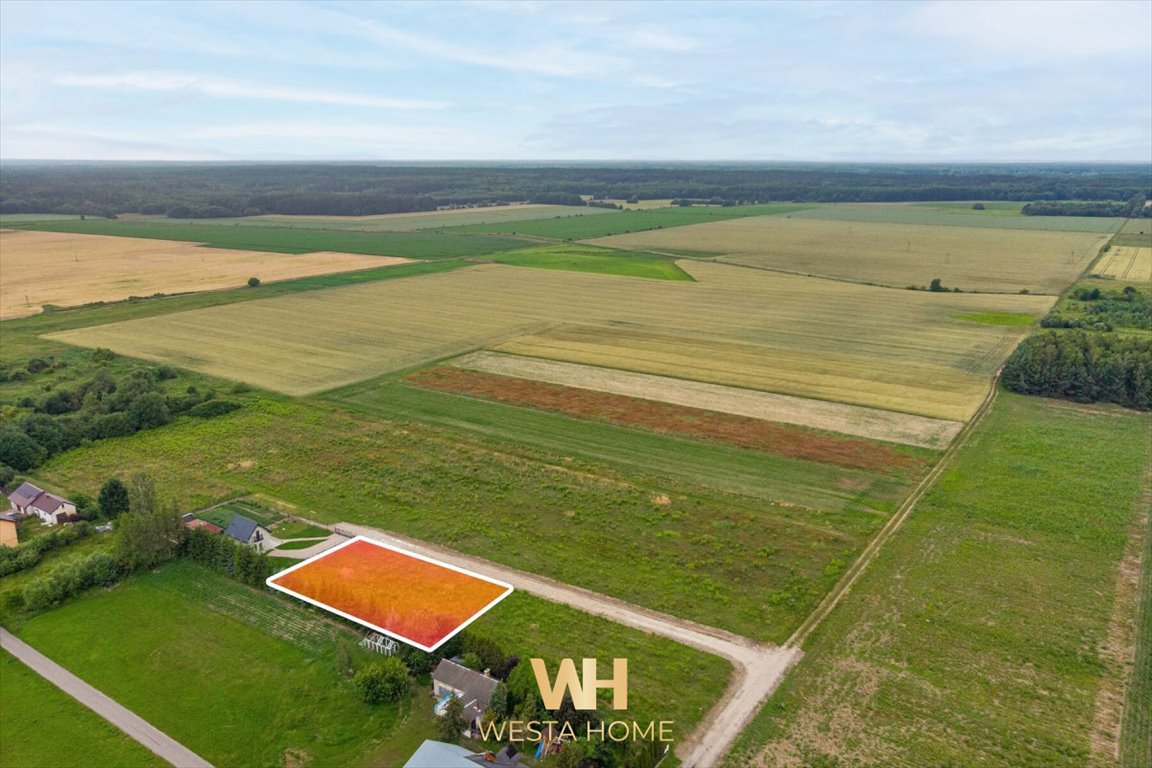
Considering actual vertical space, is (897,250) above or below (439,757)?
above

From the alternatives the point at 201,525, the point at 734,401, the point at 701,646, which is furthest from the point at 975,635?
the point at 201,525

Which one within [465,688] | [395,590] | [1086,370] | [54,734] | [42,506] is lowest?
[54,734]

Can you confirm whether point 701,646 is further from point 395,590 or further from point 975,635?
point 395,590

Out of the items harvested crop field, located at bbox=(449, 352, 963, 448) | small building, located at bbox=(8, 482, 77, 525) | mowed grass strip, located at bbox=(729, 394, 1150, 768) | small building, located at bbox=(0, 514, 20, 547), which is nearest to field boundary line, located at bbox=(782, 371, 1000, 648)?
mowed grass strip, located at bbox=(729, 394, 1150, 768)

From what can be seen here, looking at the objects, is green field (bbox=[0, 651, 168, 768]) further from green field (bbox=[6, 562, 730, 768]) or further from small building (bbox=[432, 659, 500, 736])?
small building (bbox=[432, 659, 500, 736])

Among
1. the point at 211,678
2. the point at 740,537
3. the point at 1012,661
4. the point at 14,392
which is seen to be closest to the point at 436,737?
the point at 211,678

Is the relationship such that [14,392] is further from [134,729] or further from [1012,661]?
[1012,661]
